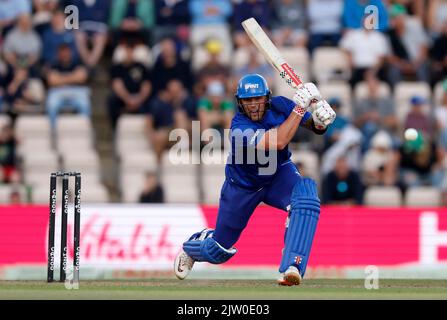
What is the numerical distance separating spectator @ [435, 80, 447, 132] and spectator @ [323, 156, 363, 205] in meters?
1.51

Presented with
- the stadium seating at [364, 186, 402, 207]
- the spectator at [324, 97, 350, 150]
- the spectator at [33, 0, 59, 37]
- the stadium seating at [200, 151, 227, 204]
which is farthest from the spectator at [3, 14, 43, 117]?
the stadium seating at [364, 186, 402, 207]

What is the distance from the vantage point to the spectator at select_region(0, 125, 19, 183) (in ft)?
48.8

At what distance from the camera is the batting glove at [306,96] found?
9.85m

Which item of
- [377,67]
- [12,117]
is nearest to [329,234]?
[377,67]

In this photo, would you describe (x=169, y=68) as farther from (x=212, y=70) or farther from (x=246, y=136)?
(x=246, y=136)

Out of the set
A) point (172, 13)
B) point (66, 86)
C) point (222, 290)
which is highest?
point (172, 13)

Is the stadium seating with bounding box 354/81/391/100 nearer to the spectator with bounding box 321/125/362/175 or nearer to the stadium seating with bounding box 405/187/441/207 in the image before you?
the spectator with bounding box 321/125/362/175

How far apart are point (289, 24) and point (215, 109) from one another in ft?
5.73

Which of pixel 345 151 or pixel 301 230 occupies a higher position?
pixel 345 151

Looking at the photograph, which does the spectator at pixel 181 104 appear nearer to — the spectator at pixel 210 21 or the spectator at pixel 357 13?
the spectator at pixel 210 21

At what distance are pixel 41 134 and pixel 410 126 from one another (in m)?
4.35

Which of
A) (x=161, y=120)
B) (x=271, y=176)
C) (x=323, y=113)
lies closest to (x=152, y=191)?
(x=161, y=120)

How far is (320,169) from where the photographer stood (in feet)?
49.0

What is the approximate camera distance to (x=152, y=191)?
1457 centimetres
